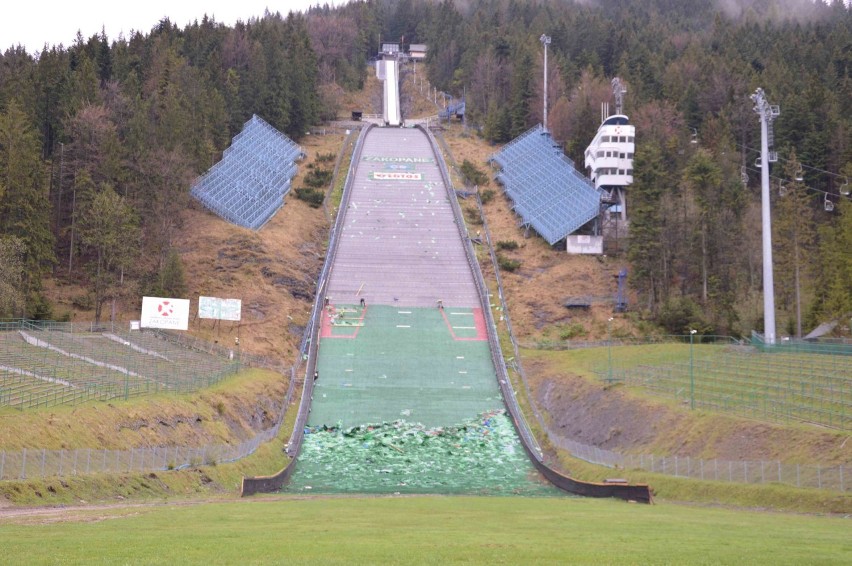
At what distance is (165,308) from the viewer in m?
51.2

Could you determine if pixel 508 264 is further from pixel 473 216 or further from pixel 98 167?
pixel 98 167

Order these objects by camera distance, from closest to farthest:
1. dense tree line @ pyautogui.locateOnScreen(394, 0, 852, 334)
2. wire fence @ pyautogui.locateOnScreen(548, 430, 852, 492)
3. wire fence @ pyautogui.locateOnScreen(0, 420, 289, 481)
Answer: wire fence @ pyautogui.locateOnScreen(0, 420, 289, 481) < wire fence @ pyautogui.locateOnScreen(548, 430, 852, 492) < dense tree line @ pyautogui.locateOnScreen(394, 0, 852, 334)

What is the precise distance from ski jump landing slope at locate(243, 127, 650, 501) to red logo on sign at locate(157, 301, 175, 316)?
736cm

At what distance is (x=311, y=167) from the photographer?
89.1 metres

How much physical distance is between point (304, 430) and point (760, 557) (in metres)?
30.2

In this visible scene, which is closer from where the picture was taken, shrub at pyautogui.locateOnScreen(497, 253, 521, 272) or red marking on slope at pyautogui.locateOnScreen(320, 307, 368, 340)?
red marking on slope at pyautogui.locateOnScreen(320, 307, 368, 340)

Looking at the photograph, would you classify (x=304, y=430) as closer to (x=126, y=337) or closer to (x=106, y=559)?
(x=126, y=337)

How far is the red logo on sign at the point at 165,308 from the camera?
168 feet

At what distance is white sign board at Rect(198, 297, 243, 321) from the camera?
52812mm

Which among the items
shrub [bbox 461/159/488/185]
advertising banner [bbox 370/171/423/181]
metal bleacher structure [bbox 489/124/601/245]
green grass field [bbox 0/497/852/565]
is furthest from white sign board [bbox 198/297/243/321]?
shrub [bbox 461/159/488/185]

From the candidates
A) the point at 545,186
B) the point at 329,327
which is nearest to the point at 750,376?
the point at 329,327

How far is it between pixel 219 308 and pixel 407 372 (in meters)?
10.3

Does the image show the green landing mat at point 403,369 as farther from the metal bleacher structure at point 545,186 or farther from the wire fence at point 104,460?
the metal bleacher structure at point 545,186

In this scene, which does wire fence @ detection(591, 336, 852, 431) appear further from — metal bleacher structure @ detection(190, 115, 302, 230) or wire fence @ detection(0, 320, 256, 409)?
metal bleacher structure @ detection(190, 115, 302, 230)
